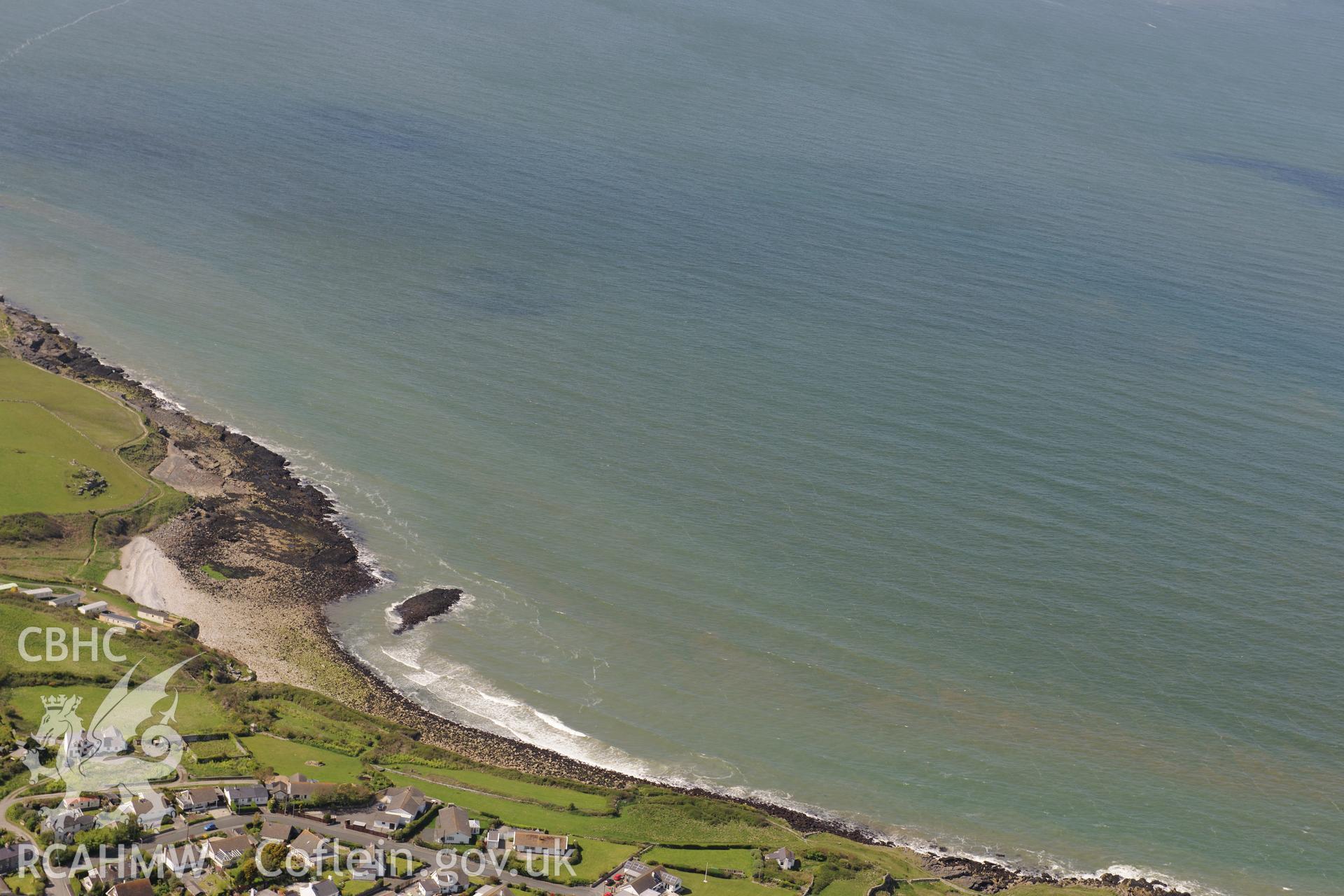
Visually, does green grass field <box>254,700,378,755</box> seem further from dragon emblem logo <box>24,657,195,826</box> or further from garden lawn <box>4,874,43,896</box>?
garden lawn <box>4,874,43,896</box>

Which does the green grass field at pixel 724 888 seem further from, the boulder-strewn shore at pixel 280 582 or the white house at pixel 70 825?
the white house at pixel 70 825

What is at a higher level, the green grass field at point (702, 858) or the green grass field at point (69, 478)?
the green grass field at point (69, 478)

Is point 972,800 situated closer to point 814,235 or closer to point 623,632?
point 623,632

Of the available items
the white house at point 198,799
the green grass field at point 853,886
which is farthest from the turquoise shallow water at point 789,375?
the white house at point 198,799

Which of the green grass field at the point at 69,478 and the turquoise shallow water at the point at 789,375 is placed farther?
the green grass field at the point at 69,478

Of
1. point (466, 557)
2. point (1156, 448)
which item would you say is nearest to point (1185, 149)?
point (1156, 448)

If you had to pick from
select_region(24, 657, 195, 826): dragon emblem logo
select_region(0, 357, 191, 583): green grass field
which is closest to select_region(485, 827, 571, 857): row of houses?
select_region(24, 657, 195, 826): dragon emblem logo

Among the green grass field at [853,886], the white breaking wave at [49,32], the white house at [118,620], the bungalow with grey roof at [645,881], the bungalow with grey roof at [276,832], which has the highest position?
the white breaking wave at [49,32]
